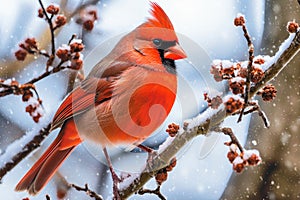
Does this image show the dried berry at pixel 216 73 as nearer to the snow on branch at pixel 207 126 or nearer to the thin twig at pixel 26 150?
the snow on branch at pixel 207 126

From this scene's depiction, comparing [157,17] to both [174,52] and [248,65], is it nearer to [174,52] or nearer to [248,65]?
[174,52]

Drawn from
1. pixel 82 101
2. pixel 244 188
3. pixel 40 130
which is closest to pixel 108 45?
pixel 82 101

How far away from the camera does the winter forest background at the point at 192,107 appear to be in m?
1.18

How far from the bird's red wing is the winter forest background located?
0.04m

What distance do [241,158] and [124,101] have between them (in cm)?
32

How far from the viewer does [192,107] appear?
118 centimetres

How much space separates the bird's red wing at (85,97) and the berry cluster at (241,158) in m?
0.32

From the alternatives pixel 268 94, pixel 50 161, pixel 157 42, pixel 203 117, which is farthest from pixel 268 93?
pixel 50 161

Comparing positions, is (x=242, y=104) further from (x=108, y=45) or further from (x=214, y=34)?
(x=214, y=34)

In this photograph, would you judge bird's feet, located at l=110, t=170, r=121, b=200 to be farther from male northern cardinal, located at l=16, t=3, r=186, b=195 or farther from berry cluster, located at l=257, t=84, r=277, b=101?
berry cluster, located at l=257, t=84, r=277, b=101

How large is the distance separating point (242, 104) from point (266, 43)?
0.74 m

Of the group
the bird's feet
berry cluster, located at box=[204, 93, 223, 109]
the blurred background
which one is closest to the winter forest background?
the blurred background

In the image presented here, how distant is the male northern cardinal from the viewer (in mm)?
1002

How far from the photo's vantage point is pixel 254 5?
1.69 m
